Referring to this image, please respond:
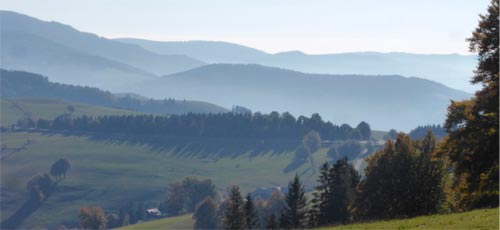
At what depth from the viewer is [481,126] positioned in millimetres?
38219

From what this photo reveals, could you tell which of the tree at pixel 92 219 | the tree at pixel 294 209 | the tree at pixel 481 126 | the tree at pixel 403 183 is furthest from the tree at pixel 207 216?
the tree at pixel 481 126

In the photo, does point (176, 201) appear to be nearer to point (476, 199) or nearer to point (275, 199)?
point (275, 199)

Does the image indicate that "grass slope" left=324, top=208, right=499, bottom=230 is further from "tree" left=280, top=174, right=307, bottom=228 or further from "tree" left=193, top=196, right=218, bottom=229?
"tree" left=193, top=196, right=218, bottom=229

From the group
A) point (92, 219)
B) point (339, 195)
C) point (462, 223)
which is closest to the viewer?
point (462, 223)

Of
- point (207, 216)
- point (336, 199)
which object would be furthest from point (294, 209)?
point (207, 216)

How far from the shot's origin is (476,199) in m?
43.7

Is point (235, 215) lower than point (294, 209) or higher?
lower

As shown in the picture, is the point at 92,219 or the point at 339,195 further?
the point at 92,219

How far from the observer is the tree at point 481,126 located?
122 feet

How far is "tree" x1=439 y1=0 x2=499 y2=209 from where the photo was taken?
37.1m

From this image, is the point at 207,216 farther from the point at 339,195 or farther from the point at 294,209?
the point at 339,195

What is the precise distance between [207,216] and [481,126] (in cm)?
12294

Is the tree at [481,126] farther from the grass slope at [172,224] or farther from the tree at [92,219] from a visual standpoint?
the tree at [92,219]

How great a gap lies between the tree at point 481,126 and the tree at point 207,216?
385ft
